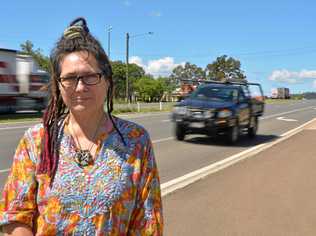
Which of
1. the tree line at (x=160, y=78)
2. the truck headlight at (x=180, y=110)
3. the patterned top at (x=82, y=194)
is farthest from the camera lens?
the tree line at (x=160, y=78)

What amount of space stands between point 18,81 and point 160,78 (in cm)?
6980

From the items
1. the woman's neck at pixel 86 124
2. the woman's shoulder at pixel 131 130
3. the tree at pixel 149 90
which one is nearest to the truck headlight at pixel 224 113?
the woman's shoulder at pixel 131 130

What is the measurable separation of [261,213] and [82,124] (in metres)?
3.94

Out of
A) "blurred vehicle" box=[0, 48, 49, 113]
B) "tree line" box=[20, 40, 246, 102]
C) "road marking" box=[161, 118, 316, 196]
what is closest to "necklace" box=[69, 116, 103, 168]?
"road marking" box=[161, 118, 316, 196]

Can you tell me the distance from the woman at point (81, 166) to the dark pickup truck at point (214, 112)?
432 inches

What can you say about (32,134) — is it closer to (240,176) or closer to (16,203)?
(16,203)

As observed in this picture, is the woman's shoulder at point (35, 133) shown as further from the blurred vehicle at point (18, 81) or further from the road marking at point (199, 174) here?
the blurred vehicle at point (18, 81)

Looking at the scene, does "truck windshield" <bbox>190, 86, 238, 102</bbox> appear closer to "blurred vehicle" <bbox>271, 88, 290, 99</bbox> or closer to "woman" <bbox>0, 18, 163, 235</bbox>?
"woman" <bbox>0, 18, 163, 235</bbox>

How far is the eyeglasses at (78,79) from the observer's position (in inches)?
75.5

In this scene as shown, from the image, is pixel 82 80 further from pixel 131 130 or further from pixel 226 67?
pixel 226 67

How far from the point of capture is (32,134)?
1952 mm

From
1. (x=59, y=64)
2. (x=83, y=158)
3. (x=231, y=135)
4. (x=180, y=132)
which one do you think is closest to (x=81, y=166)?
(x=83, y=158)

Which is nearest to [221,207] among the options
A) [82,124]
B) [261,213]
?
[261,213]

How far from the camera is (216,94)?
→ 13.9 metres
